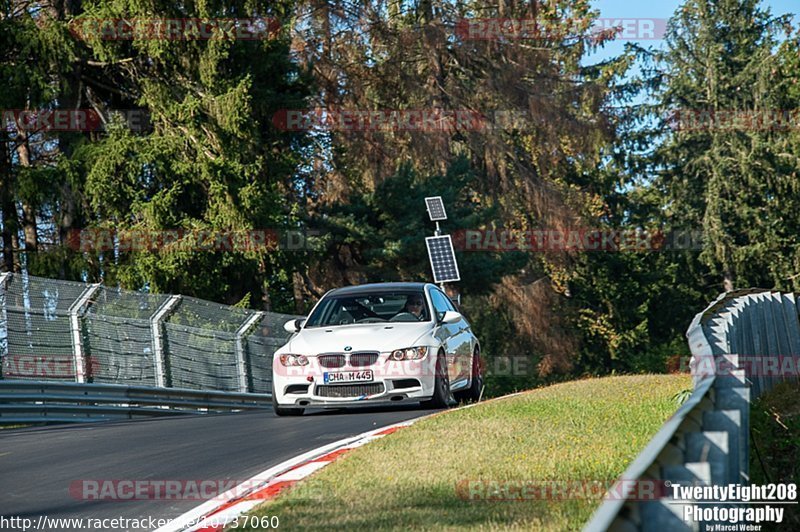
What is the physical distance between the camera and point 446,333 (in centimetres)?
1484

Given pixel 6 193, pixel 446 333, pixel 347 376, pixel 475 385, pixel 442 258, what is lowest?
pixel 475 385

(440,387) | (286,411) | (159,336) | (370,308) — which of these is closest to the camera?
(440,387)

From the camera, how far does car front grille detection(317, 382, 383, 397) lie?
45.6 ft

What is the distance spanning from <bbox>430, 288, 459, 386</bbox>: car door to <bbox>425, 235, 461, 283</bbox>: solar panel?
59.3ft

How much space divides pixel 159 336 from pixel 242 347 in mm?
3780

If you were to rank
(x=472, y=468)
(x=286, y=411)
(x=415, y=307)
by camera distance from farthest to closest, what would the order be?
(x=415, y=307)
(x=286, y=411)
(x=472, y=468)

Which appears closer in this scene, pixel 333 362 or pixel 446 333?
pixel 333 362

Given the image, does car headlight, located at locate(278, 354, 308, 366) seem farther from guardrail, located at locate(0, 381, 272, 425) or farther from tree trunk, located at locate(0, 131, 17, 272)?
tree trunk, located at locate(0, 131, 17, 272)

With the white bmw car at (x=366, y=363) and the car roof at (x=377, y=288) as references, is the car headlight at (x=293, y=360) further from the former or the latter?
the car roof at (x=377, y=288)

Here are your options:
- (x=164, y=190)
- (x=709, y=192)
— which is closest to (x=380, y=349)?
(x=164, y=190)

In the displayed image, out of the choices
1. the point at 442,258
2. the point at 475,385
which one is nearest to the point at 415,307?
the point at 475,385

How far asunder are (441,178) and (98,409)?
2606 centimetres

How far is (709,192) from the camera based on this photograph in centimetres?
5731

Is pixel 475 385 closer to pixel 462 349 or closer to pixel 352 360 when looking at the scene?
pixel 462 349
